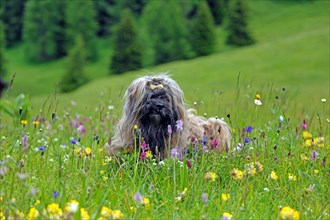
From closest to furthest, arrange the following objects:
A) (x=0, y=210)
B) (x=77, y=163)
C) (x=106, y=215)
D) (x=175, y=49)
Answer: (x=106, y=215)
(x=0, y=210)
(x=77, y=163)
(x=175, y=49)

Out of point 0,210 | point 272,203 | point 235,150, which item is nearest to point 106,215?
point 0,210

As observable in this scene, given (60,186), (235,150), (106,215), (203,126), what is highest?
(106,215)

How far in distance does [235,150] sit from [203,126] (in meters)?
1.86

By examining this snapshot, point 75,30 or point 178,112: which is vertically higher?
point 178,112

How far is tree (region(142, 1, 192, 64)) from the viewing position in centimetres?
7019

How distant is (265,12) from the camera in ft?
272

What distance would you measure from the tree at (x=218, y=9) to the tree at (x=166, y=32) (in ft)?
42.7

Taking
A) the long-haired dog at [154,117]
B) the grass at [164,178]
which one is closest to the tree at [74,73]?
the grass at [164,178]

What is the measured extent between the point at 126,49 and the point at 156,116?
203 ft

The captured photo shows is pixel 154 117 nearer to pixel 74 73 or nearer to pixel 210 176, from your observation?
pixel 210 176

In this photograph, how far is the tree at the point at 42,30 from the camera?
272 feet

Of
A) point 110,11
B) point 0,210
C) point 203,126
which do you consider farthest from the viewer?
point 110,11

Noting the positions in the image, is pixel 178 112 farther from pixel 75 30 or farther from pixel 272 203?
pixel 75 30

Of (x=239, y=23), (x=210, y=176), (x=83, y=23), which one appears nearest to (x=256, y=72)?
(x=210, y=176)
